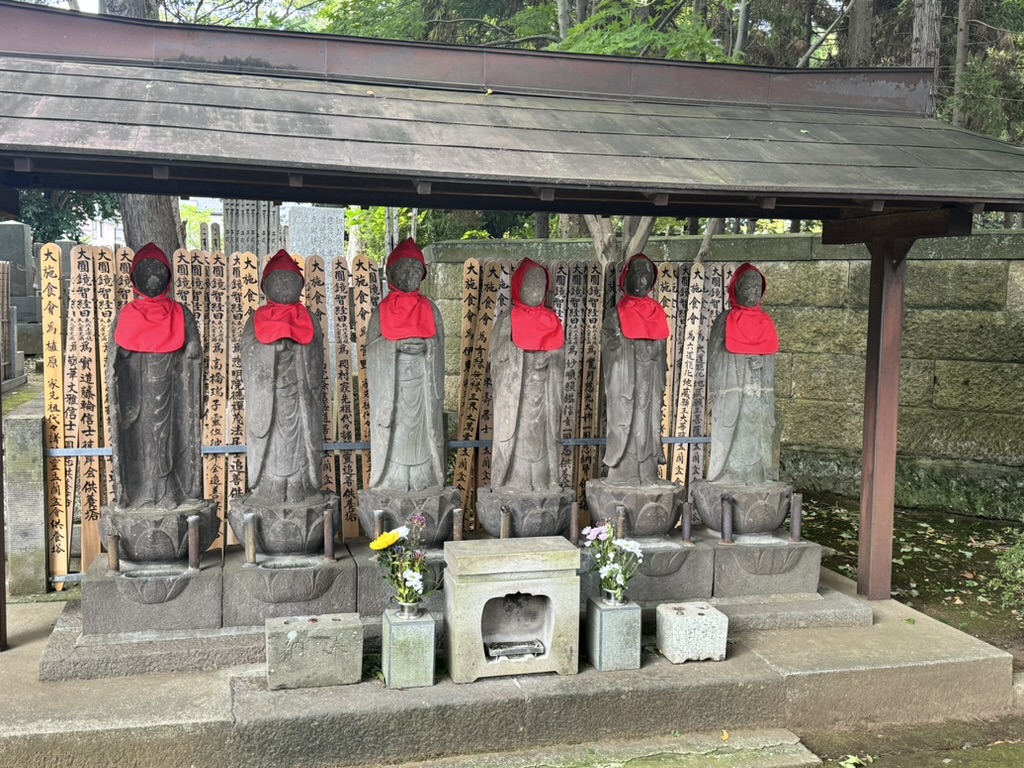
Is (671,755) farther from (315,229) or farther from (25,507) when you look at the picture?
(315,229)

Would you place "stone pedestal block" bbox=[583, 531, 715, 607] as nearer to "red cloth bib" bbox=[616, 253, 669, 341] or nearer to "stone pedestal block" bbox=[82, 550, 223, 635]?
"red cloth bib" bbox=[616, 253, 669, 341]

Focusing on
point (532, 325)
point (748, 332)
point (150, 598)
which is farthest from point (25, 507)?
A: point (748, 332)

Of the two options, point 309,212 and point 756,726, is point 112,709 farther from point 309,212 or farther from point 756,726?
point 309,212

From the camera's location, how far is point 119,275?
677 cm

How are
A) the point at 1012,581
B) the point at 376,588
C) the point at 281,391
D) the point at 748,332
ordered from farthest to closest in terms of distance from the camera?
the point at 1012,581 → the point at 748,332 → the point at 281,391 → the point at 376,588

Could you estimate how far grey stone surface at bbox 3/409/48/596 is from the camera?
21.7 feet

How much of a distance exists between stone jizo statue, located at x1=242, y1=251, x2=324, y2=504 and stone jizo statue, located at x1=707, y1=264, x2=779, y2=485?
3011mm

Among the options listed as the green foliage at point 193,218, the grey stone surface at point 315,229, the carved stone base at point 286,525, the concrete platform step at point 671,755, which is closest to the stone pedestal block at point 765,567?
the concrete platform step at point 671,755

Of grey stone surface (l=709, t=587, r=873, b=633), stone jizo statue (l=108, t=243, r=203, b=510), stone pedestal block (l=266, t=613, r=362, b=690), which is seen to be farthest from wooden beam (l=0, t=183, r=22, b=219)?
grey stone surface (l=709, t=587, r=873, b=633)

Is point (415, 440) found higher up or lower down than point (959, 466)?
higher up

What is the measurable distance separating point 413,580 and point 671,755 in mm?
1757

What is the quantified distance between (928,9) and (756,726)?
32.1 ft

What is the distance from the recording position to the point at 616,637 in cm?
521

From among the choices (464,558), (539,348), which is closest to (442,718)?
(464,558)
